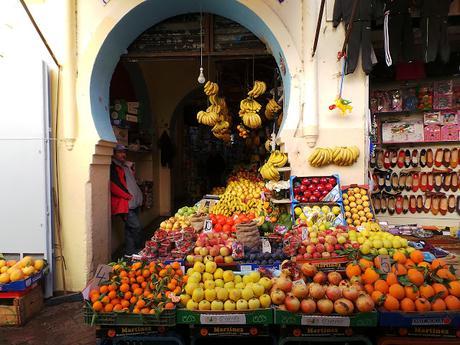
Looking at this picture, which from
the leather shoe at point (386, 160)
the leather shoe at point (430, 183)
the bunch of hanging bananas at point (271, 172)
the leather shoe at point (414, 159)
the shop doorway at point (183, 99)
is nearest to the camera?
the bunch of hanging bananas at point (271, 172)

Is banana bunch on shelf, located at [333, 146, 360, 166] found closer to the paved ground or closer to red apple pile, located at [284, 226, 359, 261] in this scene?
red apple pile, located at [284, 226, 359, 261]

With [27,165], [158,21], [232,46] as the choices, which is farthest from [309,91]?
[27,165]

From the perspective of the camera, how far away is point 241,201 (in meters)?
5.77

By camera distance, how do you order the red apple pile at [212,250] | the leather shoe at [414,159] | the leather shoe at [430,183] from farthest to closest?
the leather shoe at [414,159]
the leather shoe at [430,183]
the red apple pile at [212,250]

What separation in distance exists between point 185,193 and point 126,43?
7.78 meters

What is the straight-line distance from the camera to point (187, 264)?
11.7ft

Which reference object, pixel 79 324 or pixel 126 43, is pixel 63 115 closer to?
pixel 126 43

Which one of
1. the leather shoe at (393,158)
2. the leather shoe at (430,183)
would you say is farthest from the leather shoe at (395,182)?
the leather shoe at (430,183)

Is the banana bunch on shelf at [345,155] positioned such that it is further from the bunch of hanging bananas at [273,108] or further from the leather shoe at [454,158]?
the leather shoe at [454,158]

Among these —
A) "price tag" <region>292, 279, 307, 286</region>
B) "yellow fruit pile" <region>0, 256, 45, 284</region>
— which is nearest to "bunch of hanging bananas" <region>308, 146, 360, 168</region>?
"price tag" <region>292, 279, 307, 286</region>

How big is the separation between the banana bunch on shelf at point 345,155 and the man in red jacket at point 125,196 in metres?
3.31

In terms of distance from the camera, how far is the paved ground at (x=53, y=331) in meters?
3.60

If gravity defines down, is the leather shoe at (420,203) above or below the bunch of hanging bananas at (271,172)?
below

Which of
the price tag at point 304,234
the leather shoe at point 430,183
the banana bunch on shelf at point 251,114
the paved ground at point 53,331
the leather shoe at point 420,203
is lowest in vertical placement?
the paved ground at point 53,331
